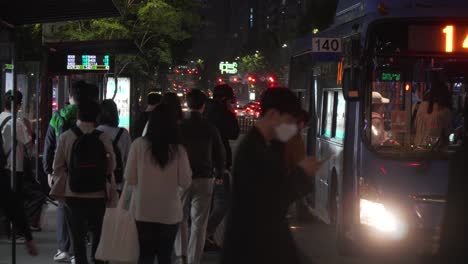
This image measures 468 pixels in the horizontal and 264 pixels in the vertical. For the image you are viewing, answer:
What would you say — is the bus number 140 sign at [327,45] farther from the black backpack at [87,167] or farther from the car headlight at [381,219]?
the black backpack at [87,167]

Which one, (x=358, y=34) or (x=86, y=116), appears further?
(x=358, y=34)

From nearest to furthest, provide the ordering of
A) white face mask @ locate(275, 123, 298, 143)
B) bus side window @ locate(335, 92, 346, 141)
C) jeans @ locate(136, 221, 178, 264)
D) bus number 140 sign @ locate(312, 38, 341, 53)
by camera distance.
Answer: white face mask @ locate(275, 123, 298, 143) < jeans @ locate(136, 221, 178, 264) < bus side window @ locate(335, 92, 346, 141) < bus number 140 sign @ locate(312, 38, 341, 53)

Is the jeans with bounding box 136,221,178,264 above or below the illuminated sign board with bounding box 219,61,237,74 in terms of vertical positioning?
below

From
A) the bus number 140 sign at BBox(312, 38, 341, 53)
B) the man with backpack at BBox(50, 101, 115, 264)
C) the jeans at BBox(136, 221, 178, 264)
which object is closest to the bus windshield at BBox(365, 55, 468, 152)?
the bus number 140 sign at BBox(312, 38, 341, 53)

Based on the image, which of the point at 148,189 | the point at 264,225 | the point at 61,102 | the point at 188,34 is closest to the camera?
the point at 264,225

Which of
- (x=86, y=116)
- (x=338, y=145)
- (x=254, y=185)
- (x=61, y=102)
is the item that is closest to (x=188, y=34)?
(x=61, y=102)

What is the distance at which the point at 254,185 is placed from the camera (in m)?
4.91

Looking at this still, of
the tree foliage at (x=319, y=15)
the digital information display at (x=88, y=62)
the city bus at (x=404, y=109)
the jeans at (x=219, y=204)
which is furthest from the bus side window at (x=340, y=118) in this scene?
the tree foliage at (x=319, y=15)

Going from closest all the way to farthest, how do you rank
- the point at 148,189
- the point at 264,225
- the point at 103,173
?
the point at 264,225 < the point at 148,189 < the point at 103,173

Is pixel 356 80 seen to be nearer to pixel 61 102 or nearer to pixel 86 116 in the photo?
pixel 86 116

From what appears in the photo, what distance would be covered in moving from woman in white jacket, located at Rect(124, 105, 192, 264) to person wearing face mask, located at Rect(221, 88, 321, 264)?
101 inches

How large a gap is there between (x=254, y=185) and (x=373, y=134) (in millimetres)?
5396

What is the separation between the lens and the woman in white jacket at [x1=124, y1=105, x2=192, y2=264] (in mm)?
7559

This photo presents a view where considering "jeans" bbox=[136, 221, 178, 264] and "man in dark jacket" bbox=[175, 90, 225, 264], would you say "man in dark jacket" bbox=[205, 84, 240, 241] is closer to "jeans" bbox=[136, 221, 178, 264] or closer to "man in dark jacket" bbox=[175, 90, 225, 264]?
"man in dark jacket" bbox=[175, 90, 225, 264]
